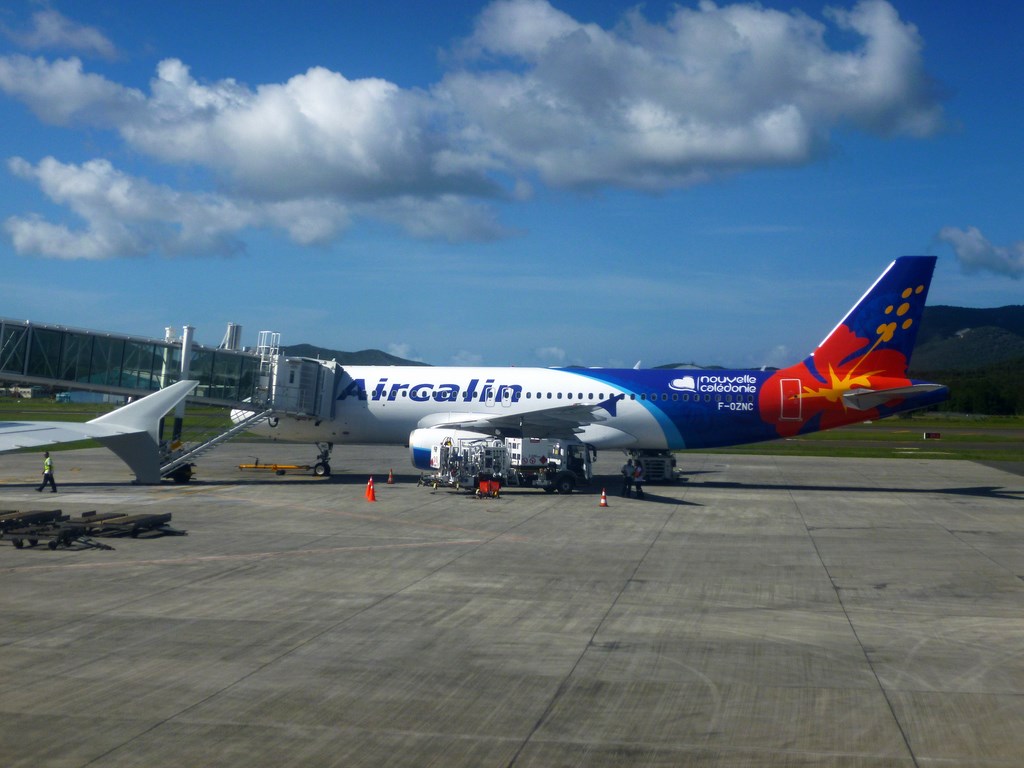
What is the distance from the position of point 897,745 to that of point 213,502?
25418 millimetres

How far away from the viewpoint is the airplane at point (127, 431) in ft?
81.1

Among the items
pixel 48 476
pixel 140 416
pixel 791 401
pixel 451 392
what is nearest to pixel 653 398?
pixel 791 401

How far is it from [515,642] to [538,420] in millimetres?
23947

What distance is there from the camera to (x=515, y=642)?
14.5 meters

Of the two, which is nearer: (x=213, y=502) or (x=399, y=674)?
(x=399, y=674)

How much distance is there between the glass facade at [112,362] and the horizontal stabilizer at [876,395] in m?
24.5

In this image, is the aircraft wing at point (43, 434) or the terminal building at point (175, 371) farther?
the terminal building at point (175, 371)

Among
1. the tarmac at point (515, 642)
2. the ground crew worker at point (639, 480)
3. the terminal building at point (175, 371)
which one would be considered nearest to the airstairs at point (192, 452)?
the terminal building at point (175, 371)

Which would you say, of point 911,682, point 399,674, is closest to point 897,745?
point 911,682

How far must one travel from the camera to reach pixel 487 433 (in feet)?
128

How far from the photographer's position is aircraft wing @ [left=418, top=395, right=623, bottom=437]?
124ft

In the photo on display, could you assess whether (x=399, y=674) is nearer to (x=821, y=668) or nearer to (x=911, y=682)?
(x=821, y=668)

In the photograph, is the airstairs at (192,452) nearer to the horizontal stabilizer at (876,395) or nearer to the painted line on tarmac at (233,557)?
the painted line on tarmac at (233,557)

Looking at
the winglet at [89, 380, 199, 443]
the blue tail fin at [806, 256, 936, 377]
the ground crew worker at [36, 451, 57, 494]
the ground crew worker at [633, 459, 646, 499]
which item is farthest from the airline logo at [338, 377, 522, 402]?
the blue tail fin at [806, 256, 936, 377]
